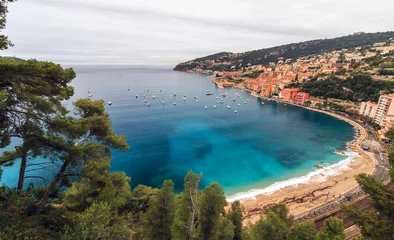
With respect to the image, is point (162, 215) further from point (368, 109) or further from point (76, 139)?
point (368, 109)

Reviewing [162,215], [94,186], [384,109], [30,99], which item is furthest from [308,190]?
[384,109]

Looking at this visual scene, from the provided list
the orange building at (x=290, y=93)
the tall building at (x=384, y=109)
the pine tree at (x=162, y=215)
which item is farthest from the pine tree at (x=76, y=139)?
the orange building at (x=290, y=93)

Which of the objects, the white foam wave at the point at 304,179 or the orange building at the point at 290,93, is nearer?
the white foam wave at the point at 304,179

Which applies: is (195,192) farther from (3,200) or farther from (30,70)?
(30,70)

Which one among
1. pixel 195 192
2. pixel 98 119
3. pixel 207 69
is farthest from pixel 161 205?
pixel 207 69

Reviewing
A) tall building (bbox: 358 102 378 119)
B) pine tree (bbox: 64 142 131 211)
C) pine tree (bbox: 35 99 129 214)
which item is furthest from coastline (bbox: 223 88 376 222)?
tall building (bbox: 358 102 378 119)

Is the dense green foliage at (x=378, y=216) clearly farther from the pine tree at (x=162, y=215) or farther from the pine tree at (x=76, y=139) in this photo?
the pine tree at (x=76, y=139)

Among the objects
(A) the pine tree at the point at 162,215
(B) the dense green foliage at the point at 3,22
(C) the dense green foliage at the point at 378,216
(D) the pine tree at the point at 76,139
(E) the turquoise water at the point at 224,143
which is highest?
(B) the dense green foliage at the point at 3,22
